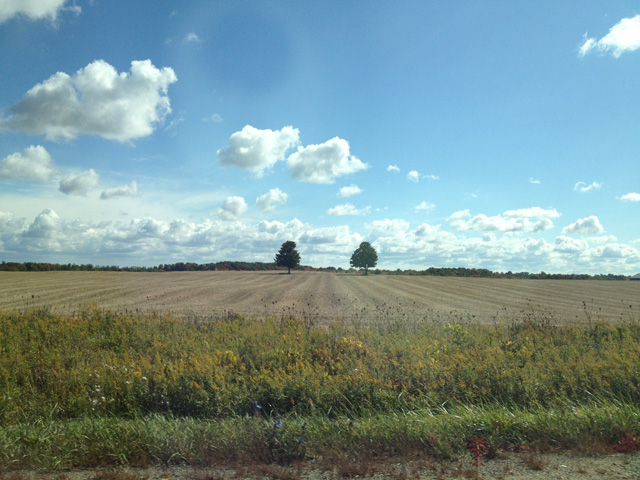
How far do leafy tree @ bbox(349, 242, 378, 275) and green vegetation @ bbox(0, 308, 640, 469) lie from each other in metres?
63.3

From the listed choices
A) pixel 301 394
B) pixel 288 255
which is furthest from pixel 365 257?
pixel 301 394

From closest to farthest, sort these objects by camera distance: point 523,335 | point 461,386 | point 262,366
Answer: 1. point 461,386
2. point 262,366
3. point 523,335

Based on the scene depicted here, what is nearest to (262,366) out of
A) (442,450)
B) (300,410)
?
(300,410)

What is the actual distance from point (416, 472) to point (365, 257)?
69928 millimetres

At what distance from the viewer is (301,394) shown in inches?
235

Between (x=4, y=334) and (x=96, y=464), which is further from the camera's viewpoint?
(x=4, y=334)

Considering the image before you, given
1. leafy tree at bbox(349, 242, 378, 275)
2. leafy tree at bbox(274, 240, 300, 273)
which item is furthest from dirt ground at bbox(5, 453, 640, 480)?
leafy tree at bbox(349, 242, 378, 275)

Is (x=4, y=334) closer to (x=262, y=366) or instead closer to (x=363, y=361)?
(x=262, y=366)

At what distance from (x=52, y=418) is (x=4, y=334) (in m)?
5.97

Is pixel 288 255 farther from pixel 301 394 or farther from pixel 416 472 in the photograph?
pixel 416 472

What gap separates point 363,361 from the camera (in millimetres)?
7266

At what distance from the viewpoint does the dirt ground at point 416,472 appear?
3775 mm

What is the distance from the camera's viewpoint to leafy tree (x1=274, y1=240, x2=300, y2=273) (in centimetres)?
6275

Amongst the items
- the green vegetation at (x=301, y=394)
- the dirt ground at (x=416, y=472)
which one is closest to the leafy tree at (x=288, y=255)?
the green vegetation at (x=301, y=394)
